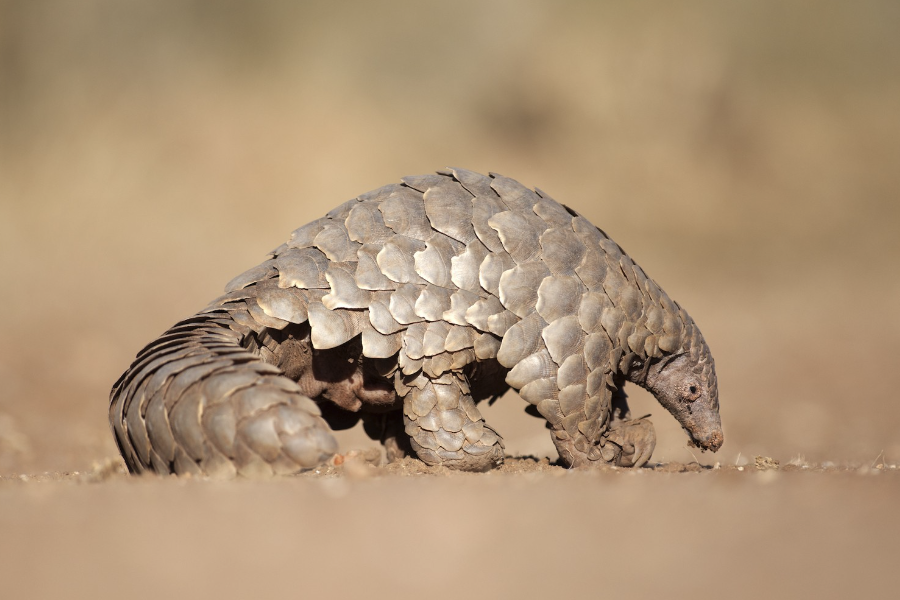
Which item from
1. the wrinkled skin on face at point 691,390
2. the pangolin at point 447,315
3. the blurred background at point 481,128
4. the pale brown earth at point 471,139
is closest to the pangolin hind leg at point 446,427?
the pangolin at point 447,315

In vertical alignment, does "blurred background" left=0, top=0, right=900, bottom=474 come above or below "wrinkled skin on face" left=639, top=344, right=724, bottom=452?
above

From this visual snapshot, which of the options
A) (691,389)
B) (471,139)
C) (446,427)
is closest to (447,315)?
(446,427)

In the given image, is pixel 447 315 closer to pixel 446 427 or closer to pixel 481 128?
pixel 446 427

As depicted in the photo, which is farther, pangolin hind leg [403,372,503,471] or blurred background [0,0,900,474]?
blurred background [0,0,900,474]

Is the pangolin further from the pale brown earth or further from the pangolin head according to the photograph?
the pale brown earth

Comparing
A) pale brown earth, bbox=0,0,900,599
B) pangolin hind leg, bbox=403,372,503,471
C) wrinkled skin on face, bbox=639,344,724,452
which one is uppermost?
pale brown earth, bbox=0,0,900,599

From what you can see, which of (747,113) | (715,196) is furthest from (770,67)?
(715,196)

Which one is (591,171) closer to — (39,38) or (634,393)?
(634,393)

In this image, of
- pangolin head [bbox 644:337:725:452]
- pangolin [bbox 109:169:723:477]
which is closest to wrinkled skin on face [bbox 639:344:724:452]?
pangolin head [bbox 644:337:725:452]
